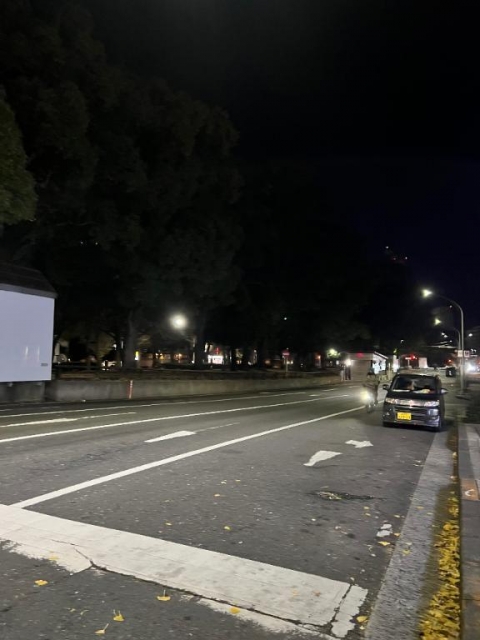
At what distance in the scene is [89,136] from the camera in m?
24.8

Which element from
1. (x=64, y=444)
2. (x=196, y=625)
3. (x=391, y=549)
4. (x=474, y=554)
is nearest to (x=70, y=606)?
(x=196, y=625)

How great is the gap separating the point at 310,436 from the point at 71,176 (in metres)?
15.0

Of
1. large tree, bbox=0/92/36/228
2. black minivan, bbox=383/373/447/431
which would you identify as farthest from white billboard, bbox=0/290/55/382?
black minivan, bbox=383/373/447/431

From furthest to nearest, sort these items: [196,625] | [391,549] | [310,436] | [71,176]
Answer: [71,176] → [310,436] → [391,549] → [196,625]

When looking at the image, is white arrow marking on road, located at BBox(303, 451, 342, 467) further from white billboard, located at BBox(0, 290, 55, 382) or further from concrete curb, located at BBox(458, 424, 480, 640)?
white billboard, located at BBox(0, 290, 55, 382)

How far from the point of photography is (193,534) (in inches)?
233

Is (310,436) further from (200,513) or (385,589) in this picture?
(385,589)

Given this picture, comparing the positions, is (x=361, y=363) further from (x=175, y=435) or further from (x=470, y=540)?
(x=470, y=540)

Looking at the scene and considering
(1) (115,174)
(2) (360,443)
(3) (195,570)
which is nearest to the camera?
(3) (195,570)

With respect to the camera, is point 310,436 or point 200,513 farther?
point 310,436

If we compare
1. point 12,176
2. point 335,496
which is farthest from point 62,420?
point 335,496

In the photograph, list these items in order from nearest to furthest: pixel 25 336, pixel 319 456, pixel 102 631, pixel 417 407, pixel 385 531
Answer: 1. pixel 102 631
2. pixel 385 531
3. pixel 319 456
4. pixel 417 407
5. pixel 25 336

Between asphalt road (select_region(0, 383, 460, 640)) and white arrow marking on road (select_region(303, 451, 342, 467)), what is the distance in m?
0.04

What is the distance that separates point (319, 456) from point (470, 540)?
535 cm
